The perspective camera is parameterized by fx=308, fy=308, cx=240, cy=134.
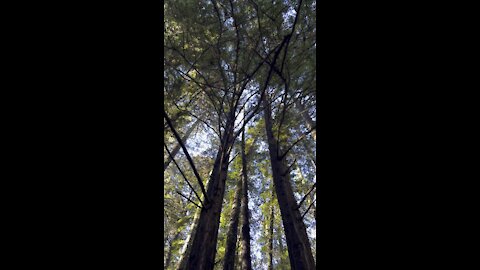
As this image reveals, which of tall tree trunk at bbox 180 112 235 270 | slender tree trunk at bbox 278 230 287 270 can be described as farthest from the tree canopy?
slender tree trunk at bbox 278 230 287 270

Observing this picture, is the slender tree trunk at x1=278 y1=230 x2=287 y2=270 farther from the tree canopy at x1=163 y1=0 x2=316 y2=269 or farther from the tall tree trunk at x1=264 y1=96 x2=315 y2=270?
the tall tree trunk at x1=264 y1=96 x2=315 y2=270

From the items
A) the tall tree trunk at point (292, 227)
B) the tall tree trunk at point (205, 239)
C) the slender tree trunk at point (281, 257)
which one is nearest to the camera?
the tall tree trunk at point (205, 239)

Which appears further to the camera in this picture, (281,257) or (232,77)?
(281,257)

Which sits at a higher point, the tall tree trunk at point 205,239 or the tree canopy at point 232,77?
the tree canopy at point 232,77

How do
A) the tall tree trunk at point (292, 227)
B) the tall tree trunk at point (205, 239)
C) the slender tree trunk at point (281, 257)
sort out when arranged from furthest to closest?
the slender tree trunk at point (281, 257), the tall tree trunk at point (292, 227), the tall tree trunk at point (205, 239)

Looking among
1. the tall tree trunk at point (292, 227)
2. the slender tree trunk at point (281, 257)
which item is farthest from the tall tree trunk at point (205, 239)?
the slender tree trunk at point (281, 257)

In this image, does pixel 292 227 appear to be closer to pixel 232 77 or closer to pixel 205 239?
pixel 205 239

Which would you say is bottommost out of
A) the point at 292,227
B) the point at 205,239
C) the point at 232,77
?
the point at 205,239

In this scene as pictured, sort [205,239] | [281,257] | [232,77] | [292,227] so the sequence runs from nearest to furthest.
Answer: [205,239]
[292,227]
[232,77]
[281,257]

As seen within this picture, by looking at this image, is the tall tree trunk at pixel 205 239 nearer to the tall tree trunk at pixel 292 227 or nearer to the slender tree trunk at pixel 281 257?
the tall tree trunk at pixel 292 227

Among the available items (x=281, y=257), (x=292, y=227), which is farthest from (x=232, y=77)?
(x=281, y=257)

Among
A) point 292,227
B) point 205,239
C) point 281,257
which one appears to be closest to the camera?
point 205,239
